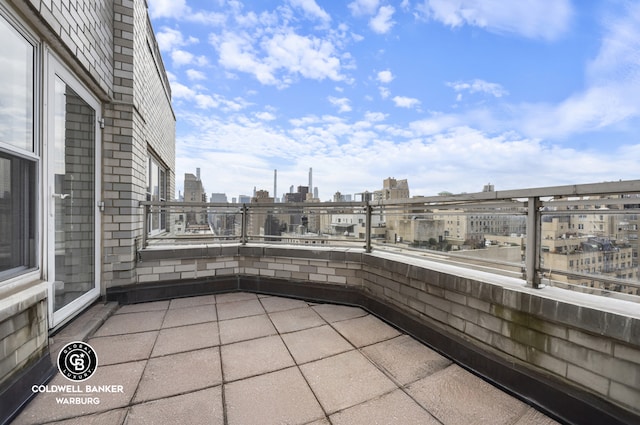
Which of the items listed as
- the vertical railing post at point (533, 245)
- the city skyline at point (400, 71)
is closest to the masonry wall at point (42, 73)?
the city skyline at point (400, 71)

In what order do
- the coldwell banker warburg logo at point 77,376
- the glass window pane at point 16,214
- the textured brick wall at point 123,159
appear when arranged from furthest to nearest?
the textured brick wall at point 123,159
the glass window pane at point 16,214
the coldwell banker warburg logo at point 77,376

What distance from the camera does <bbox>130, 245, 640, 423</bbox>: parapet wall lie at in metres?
1.34

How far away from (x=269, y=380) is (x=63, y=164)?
110 inches

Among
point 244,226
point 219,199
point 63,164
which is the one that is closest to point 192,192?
point 219,199

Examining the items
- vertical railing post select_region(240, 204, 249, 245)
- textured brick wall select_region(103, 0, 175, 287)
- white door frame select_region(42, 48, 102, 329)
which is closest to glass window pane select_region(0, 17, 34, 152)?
white door frame select_region(42, 48, 102, 329)

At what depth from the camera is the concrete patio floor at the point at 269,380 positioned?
1511 millimetres

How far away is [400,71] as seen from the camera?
7.26 metres

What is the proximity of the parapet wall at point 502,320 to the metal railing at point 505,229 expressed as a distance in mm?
140

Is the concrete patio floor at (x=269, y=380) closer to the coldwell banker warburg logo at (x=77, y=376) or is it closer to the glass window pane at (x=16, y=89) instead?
the coldwell banker warburg logo at (x=77, y=376)

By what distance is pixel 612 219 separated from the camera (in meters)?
1.44

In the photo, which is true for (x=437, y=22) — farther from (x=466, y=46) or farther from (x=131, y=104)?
(x=131, y=104)

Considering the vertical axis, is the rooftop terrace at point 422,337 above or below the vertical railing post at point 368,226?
below

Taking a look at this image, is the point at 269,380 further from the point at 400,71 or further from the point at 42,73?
the point at 400,71

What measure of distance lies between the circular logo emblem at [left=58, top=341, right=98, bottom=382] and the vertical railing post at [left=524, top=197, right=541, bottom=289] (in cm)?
315
